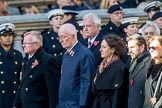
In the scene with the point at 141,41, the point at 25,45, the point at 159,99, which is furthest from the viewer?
the point at 25,45

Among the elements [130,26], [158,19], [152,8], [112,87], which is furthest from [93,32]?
[152,8]

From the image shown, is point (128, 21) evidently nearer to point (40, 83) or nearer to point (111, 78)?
point (40, 83)

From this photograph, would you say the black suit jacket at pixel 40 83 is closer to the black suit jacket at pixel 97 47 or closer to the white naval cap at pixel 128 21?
the black suit jacket at pixel 97 47

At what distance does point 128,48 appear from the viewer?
13.0 m

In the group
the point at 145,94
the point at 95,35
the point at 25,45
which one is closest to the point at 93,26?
the point at 95,35

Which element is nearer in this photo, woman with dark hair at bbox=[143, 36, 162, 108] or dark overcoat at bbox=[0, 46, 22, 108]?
woman with dark hair at bbox=[143, 36, 162, 108]

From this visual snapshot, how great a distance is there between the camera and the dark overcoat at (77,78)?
13.0 m

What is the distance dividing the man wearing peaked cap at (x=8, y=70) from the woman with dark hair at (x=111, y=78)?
2.38 meters

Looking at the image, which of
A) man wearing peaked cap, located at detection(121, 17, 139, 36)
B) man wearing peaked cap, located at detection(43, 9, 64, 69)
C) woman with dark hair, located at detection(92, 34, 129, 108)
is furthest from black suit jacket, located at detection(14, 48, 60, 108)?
man wearing peaked cap, located at detection(121, 17, 139, 36)

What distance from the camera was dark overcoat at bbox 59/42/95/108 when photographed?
42.7ft

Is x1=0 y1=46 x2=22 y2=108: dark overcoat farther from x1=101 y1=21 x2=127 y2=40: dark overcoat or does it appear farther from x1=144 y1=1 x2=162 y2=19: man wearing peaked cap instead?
x1=144 y1=1 x2=162 y2=19: man wearing peaked cap

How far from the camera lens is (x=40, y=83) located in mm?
13766

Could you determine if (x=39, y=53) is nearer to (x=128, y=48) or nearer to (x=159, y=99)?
(x=128, y=48)

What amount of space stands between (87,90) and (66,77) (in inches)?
17.0
